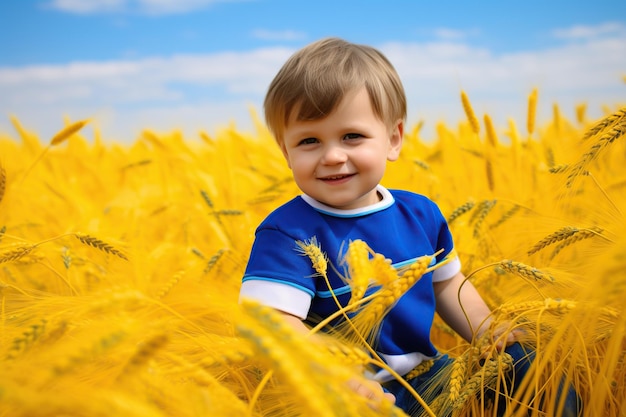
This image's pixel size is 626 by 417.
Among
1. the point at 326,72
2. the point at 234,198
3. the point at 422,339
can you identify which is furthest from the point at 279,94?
the point at 234,198

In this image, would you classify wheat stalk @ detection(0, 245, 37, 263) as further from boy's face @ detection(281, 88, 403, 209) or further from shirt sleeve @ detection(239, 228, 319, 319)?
boy's face @ detection(281, 88, 403, 209)

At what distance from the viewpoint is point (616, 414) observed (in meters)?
1.05

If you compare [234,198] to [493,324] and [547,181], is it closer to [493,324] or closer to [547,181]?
[547,181]

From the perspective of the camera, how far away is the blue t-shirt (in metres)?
1.14

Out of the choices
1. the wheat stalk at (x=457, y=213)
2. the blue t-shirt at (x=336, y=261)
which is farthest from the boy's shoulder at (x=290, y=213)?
the wheat stalk at (x=457, y=213)

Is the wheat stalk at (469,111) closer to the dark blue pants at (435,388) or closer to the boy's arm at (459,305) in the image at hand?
the boy's arm at (459,305)

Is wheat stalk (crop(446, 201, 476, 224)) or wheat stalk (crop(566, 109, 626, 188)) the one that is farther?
wheat stalk (crop(446, 201, 476, 224))

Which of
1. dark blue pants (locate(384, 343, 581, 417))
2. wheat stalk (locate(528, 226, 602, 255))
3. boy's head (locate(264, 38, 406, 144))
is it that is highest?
boy's head (locate(264, 38, 406, 144))

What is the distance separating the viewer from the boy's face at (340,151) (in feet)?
3.91

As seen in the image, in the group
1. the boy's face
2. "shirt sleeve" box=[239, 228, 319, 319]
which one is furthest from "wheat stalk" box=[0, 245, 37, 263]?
the boy's face

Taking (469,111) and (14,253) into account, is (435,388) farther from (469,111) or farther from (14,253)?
(469,111)

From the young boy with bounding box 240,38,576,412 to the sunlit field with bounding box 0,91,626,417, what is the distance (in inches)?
3.2

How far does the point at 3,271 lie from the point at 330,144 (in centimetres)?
105

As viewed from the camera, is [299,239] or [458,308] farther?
[458,308]
